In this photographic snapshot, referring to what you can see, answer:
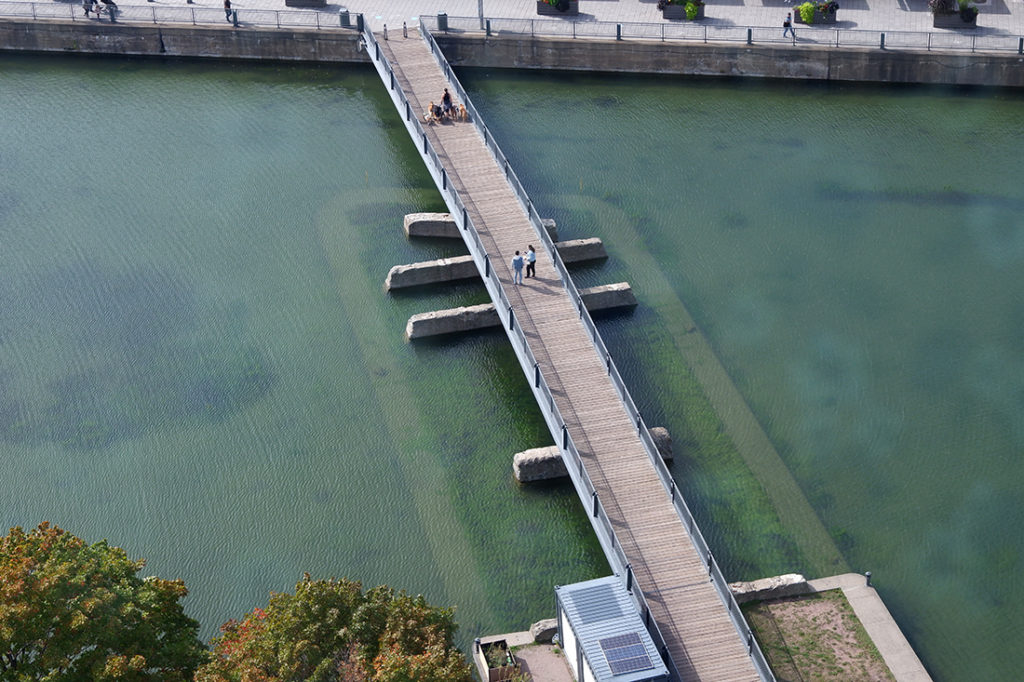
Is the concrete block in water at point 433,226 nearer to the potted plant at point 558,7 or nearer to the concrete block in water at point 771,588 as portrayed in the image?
the potted plant at point 558,7

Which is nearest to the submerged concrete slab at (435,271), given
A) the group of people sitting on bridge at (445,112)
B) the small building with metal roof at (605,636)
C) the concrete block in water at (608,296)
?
the concrete block in water at (608,296)

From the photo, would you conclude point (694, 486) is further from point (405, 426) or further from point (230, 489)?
point (230, 489)

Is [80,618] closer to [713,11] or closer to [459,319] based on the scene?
[459,319]

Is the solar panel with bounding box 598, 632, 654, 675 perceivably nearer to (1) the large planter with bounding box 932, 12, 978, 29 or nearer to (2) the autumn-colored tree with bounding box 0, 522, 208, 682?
(2) the autumn-colored tree with bounding box 0, 522, 208, 682

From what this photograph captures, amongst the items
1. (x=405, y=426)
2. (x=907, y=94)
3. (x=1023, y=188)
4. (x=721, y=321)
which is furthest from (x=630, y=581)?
A: (x=907, y=94)

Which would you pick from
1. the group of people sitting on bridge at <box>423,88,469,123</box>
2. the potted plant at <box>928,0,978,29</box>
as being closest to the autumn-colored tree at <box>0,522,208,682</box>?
the group of people sitting on bridge at <box>423,88,469,123</box>

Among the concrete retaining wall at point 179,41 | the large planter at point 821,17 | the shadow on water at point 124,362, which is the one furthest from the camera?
the concrete retaining wall at point 179,41
